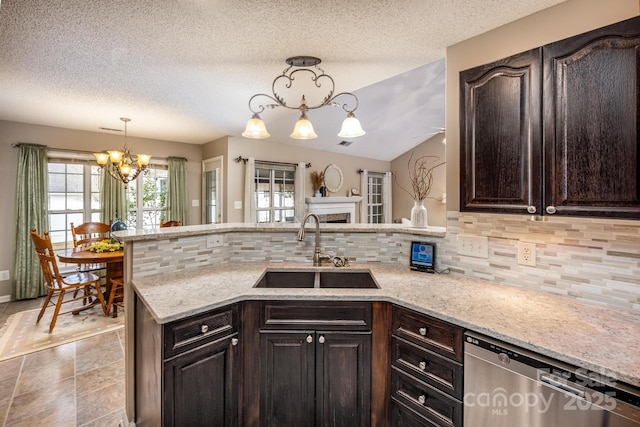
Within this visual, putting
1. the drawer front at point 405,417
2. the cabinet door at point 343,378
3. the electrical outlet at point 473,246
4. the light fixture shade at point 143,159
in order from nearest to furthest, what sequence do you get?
the drawer front at point 405,417 → the cabinet door at point 343,378 → the electrical outlet at point 473,246 → the light fixture shade at point 143,159

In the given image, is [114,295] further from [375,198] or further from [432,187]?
[432,187]

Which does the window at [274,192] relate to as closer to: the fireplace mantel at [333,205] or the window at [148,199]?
the fireplace mantel at [333,205]

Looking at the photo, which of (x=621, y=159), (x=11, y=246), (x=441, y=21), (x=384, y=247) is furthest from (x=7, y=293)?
(x=621, y=159)

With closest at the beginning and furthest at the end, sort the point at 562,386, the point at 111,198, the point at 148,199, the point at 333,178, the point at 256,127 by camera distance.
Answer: the point at 562,386 < the point at 256,127 < the point at 111,198 < the point at 148,199 < the point at 333,178

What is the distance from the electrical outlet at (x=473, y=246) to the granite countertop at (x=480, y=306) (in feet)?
0.50

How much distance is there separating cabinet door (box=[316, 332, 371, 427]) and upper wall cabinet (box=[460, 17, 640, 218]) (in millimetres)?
942

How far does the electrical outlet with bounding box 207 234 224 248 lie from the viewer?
215cm

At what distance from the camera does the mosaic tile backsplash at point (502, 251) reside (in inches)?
53.7

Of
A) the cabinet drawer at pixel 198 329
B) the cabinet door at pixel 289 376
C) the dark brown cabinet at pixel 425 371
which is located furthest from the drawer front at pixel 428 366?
the cabinet drawer at pixel 198 329

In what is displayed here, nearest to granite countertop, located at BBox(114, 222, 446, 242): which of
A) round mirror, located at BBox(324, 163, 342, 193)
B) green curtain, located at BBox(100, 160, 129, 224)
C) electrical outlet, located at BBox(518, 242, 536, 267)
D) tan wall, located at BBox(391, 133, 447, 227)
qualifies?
electrical outlet, located at BBox(518, 242, 536, 267)

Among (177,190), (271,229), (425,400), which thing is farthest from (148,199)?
(425,400)

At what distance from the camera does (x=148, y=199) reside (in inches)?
205

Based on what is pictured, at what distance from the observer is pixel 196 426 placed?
1417 mm

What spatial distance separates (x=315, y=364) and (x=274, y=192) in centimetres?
408
